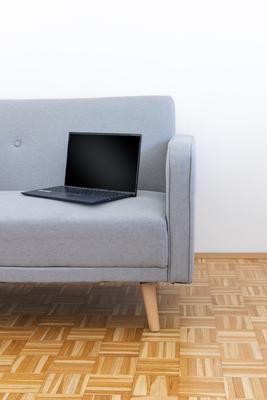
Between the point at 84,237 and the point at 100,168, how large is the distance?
0.42 metres

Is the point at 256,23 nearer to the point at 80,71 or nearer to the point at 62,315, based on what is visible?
the point at 80,71

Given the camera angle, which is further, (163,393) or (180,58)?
(180,58)

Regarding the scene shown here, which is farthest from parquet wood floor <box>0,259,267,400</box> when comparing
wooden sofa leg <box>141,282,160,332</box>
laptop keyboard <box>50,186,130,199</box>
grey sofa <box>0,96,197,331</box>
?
laptop keyboard <box>50,186,130,199</box>

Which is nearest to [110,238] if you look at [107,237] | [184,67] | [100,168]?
[107,237]

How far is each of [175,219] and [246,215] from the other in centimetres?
108

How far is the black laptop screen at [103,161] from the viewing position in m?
2.24

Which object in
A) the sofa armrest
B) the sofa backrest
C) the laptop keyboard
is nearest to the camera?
the sofa armrest

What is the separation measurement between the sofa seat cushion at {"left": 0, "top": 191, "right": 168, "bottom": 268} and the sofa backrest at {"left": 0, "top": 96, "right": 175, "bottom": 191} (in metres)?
0.49

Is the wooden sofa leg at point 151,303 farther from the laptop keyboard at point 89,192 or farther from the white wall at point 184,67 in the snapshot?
the white wall at point 184,67

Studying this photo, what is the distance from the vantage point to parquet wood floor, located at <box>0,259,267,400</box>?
161cm

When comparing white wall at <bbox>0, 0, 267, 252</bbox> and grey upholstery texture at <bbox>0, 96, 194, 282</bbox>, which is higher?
white wall at <bbox>0, 0, 267, 252</bbox>

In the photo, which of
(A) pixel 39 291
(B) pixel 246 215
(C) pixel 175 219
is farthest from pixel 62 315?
(B) pixel 246 215

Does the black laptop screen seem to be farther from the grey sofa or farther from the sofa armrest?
the sofa armrest

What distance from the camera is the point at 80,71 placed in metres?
2.90
